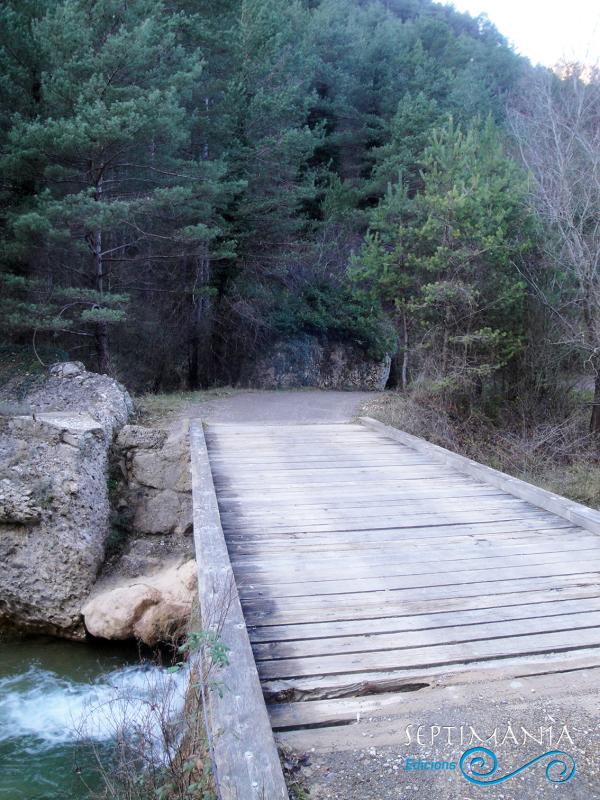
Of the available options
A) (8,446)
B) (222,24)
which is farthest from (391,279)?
(222,24)

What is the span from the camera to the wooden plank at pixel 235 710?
1835 mm

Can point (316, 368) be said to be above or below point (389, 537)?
above

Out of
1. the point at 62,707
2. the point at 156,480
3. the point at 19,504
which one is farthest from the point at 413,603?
the point at 156,480

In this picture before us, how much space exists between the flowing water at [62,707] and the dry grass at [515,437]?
5285 mm

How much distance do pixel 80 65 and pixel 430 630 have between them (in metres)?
11.4

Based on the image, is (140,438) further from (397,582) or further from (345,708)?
(345,708)

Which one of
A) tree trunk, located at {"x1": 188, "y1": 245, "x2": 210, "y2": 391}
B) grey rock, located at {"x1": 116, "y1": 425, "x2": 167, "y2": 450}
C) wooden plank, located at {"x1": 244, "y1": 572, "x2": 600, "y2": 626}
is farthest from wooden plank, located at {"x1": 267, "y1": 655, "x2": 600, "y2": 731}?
tree trunk, located at {"x1": 188, "y1": 245, "x2": 210, "y2": 391}

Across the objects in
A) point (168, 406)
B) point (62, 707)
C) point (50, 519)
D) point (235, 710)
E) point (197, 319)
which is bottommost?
point (62, 707)

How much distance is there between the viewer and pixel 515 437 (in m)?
9.55

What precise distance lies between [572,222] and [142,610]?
7904mm

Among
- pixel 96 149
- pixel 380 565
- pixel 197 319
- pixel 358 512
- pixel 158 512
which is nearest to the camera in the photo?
pixel 380 565

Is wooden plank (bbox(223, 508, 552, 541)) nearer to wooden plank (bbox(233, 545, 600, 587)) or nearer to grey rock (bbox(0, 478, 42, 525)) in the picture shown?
wooden plank (bbox(233, 545, 600, 587))

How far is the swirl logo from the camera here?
2002mm

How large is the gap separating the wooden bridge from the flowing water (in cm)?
106
